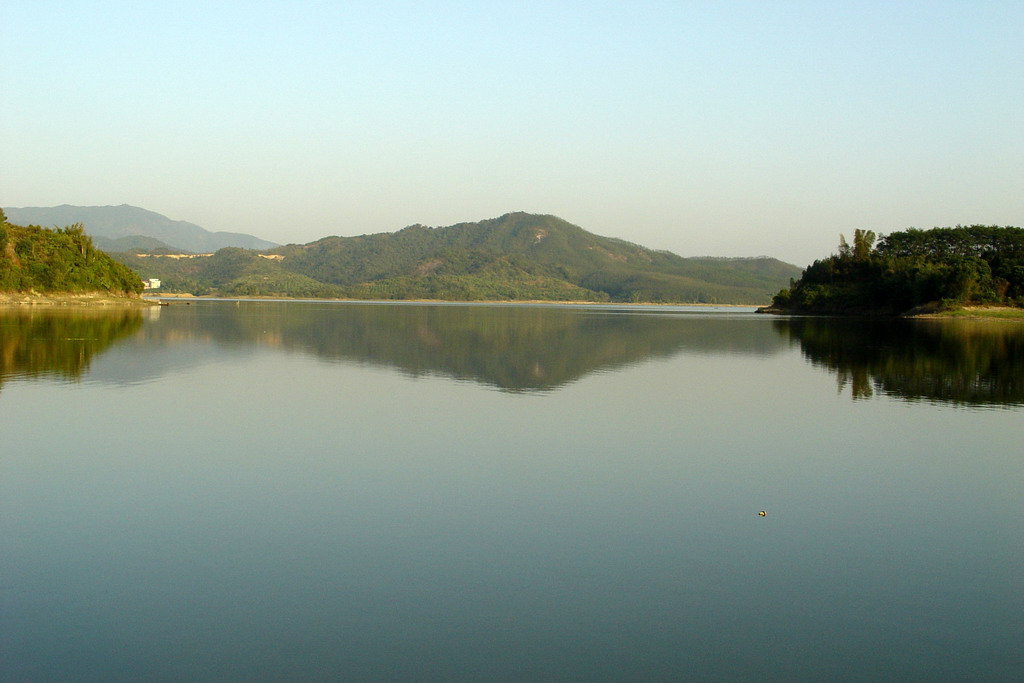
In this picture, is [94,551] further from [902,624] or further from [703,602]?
[902,624]

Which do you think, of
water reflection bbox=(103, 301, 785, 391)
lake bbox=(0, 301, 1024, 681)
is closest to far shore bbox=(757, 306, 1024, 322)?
water reflection bbox=(103, 301, 785, 391)

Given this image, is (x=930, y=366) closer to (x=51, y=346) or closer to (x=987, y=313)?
(x=51, y=346)

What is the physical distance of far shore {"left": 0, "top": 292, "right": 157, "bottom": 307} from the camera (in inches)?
3019

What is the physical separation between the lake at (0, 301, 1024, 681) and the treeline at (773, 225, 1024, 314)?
80.2 metres

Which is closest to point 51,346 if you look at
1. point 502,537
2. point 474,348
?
point 474,348

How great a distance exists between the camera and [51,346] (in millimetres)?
31078

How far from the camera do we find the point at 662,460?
42.7 ft

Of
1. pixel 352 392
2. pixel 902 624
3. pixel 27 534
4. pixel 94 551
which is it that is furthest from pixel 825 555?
pixel 352 392

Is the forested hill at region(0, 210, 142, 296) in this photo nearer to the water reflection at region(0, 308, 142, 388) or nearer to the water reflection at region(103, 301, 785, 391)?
the water reflection at region(0, 308, 142, 388)

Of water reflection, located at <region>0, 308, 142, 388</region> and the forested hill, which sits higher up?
the forested hill

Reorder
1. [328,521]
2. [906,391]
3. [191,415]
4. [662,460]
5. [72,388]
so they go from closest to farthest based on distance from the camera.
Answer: [328,521], [662,460], [191,415], [72,388], [906,391]

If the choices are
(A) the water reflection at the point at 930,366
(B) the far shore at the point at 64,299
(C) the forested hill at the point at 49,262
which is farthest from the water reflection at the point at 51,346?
(C) the forested hill at the point at 49,262

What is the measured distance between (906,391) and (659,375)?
23.3 ft

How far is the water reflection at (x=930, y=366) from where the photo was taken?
22234 millimetres
